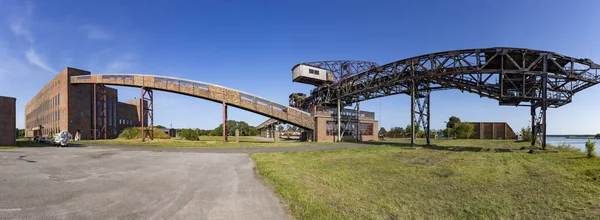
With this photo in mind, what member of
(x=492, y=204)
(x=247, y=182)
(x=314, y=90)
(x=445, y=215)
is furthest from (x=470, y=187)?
(x=314, y=90)

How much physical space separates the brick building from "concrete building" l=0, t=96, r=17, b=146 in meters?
23.6

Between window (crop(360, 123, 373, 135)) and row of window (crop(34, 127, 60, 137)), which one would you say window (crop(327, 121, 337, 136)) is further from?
row of window (crop(34, 127, 60, 137))

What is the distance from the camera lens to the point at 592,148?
13.3 m

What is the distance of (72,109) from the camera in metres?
48.7

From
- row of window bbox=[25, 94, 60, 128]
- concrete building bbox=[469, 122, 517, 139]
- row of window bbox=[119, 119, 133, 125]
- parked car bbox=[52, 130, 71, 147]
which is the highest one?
row of window bbox=[25, 94, 60, 128]

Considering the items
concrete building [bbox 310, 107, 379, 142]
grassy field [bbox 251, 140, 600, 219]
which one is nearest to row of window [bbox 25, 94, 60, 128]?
concrete building [bbox 310, 107, 379, 142]

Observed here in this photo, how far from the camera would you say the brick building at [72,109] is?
48.5 metres

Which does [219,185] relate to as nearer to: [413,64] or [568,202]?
[568,202]

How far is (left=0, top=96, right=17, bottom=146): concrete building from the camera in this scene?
2639 centimetres

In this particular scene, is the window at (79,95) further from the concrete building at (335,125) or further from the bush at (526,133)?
the bush at (526,133)

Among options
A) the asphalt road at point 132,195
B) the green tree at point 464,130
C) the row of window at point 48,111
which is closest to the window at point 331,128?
the asphalt road at point 132,195

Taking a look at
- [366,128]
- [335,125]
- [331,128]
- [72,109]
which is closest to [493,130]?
[366,128]

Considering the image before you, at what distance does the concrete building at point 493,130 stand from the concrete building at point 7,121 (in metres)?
84.1

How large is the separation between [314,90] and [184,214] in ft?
137
